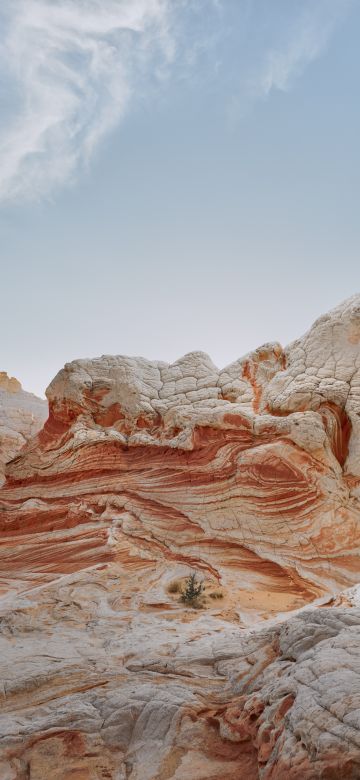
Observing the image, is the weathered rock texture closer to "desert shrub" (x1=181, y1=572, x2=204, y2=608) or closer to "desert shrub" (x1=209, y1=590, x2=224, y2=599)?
"desert shrub" (x1=181, y1=572, x2=204, y2=608)

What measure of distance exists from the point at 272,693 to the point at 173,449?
439 inches

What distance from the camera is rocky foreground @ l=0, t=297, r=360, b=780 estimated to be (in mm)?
4582

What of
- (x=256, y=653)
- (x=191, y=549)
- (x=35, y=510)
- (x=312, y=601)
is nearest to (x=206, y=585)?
(x=191, y=549)

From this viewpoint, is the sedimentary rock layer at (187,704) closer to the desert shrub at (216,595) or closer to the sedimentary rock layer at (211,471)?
the desert shrub at (216,595)

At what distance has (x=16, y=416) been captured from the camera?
28.7 meters

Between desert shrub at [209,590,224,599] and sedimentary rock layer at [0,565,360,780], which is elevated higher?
sedimentary rock layer at [0,565,360,780]

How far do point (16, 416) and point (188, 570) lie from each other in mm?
18832

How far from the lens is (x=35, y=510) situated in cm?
1591

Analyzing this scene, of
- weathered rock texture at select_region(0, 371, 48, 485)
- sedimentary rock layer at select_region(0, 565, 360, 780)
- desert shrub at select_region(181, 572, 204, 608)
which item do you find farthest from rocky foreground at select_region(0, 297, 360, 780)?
weathered rock texture at select_region(0, 371, 48, 485)

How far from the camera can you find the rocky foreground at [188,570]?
15.0 feet

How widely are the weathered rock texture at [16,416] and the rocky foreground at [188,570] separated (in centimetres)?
800

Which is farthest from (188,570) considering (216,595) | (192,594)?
(192,594)

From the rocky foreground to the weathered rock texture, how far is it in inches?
315

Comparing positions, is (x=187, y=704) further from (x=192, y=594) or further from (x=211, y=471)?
(x=211, y=471)
